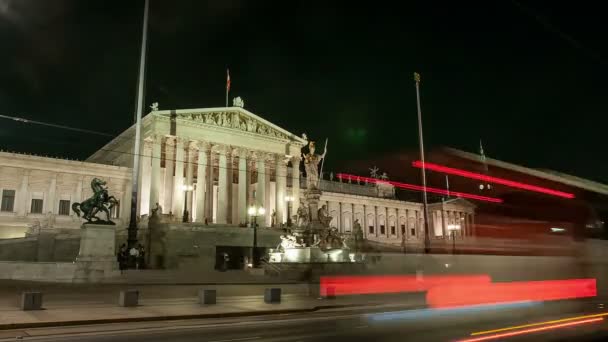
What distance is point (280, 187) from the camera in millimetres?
69625

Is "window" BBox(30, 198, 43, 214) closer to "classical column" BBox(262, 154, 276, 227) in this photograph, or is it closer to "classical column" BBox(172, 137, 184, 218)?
"classical column" BBox(172, 137, 184, 218)

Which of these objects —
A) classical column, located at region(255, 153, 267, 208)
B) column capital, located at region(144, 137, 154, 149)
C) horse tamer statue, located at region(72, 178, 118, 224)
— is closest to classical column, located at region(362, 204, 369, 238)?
classical column, located at region(255, 153, 267, 208)

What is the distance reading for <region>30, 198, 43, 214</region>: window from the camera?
59.2 m

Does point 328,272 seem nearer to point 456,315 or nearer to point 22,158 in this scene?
point 456,315

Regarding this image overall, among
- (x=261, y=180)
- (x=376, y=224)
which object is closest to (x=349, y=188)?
(x=376, y=224)

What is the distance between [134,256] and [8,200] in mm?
32915

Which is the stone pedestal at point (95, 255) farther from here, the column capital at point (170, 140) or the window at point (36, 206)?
the window at point (36, 206)

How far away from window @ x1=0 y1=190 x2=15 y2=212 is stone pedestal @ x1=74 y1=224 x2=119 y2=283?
35083mm

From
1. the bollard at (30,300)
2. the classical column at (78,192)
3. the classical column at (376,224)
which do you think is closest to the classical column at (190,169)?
the classical column at (78,192)

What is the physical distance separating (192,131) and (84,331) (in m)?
52.4

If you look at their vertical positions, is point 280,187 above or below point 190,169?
below

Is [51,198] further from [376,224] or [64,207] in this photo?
[376,224]

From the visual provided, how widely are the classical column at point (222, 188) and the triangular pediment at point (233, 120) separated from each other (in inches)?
148

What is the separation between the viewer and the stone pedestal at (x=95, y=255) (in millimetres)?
28938
